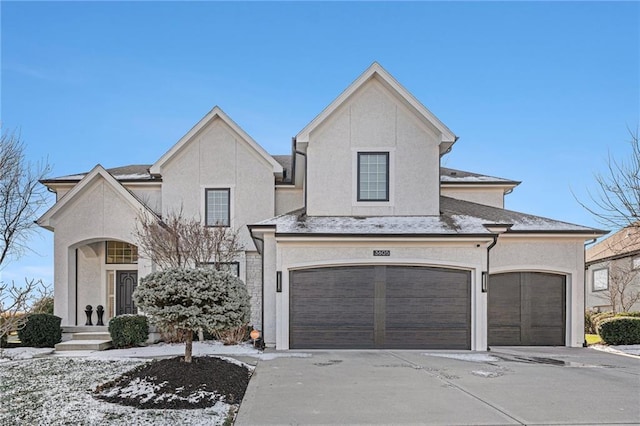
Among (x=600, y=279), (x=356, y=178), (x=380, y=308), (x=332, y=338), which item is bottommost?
(x=332, y=338)

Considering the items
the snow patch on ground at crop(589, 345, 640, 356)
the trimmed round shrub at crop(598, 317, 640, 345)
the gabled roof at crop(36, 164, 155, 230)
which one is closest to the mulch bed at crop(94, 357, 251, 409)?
the gabled roof at crop(36, 164, 155, 230)

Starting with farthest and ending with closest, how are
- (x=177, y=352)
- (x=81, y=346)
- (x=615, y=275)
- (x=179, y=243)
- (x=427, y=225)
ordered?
1. (x=615, y=275)
2. (x=179, y=243)
3. (x=81, y=346)
4. (x=427, y=225)
5. (x=177, y=352)

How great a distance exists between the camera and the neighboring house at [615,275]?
23.6 metres

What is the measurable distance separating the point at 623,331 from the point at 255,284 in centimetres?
1230

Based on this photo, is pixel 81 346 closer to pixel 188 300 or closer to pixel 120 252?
pixel 120 252

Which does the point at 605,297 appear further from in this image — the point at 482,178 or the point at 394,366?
the point at 394,366

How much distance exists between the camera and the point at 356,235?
45.1ft

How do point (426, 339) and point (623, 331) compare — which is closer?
point (426, 339)

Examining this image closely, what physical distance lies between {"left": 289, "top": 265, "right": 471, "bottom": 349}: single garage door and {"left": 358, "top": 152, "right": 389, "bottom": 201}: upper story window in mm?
2623

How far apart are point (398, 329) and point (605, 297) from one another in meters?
18.2

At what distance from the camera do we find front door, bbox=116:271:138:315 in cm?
1912

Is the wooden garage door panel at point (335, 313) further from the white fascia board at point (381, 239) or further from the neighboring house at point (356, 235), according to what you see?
the white fascia board at point (381, 239)

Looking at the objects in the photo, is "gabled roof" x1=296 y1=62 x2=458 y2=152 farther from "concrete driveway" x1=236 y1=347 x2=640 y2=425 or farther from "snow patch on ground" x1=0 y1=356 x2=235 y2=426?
"snow patch on ground" x1=0 y1=356 x2=235 y2=426

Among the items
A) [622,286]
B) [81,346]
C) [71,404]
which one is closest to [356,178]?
[81,346]
